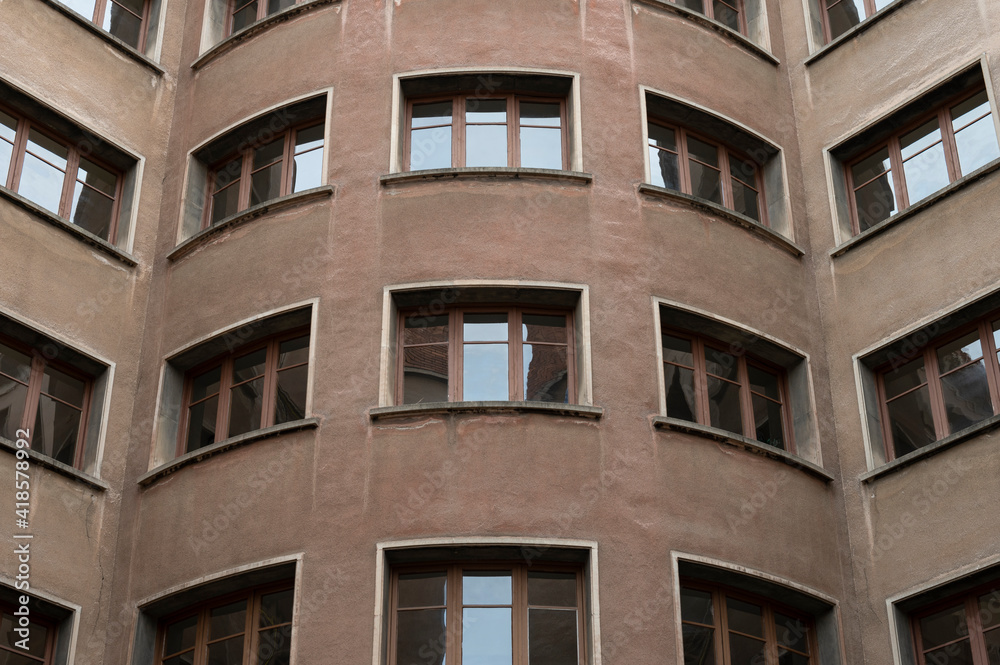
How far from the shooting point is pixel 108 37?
22906 mm

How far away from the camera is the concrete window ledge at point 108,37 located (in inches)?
882

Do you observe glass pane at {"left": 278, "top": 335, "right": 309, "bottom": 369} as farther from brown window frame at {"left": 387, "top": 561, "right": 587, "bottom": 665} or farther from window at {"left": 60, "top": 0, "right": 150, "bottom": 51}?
window at {"left": 60, "top": 0, "right": 150, "bottom": 51}

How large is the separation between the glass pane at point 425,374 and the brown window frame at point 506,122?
10.5 ft

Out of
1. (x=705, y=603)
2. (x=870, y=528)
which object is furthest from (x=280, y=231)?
(x=870, y=528)

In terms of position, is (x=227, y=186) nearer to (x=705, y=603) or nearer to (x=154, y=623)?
(x=154, y=623)

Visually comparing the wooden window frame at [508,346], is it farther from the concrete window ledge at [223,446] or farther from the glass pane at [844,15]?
the glass pane at [844,15]

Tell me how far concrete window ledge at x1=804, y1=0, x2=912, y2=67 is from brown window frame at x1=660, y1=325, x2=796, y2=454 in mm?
6050

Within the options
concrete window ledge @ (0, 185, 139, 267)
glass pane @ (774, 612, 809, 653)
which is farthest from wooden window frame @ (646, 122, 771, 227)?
concrete window ledge @ (0, 185, 139, 267)

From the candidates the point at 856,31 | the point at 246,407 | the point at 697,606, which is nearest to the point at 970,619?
the point at 697,606

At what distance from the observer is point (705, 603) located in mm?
17719

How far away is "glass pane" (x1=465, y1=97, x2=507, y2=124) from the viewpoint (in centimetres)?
2119

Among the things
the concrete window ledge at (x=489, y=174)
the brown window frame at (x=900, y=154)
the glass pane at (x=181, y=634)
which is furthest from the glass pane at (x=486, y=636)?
the brown window frame at (x=900, y=154)

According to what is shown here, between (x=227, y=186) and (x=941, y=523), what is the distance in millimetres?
12416

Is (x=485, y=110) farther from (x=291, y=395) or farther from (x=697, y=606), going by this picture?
(x=697, y=606)
